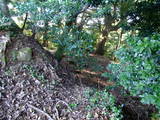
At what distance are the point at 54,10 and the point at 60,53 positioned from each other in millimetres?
2072

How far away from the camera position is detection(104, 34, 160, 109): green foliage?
2.04 metres

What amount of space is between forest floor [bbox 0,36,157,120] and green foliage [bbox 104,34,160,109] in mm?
861

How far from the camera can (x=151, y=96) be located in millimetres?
1995

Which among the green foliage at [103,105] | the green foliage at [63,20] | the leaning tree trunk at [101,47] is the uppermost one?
the green foliage at [63,20]

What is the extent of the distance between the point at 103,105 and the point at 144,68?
1.20 metres

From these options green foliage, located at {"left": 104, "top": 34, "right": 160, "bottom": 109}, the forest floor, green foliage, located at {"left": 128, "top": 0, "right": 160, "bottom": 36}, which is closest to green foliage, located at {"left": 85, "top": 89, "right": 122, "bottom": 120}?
the forest floor

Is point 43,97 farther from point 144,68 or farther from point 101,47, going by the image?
point 101,47

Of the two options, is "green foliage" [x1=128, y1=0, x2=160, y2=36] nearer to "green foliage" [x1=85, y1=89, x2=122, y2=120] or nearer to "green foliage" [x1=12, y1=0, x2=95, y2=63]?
"green foliage" [x1=12, y1=0, x2=95, y2=63]

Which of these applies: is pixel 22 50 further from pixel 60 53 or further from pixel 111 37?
pixel 111 37

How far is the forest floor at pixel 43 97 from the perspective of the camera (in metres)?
2.93

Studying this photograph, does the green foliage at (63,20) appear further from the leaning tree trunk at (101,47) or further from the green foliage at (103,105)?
the leaning tree trunk at (101,47)

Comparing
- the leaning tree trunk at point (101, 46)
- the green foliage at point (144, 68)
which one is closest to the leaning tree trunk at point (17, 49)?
the green foliage at point (144, 68)

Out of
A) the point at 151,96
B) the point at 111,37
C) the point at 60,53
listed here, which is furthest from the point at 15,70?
the point at 111,37

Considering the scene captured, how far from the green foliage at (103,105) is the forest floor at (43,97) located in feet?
0.06
